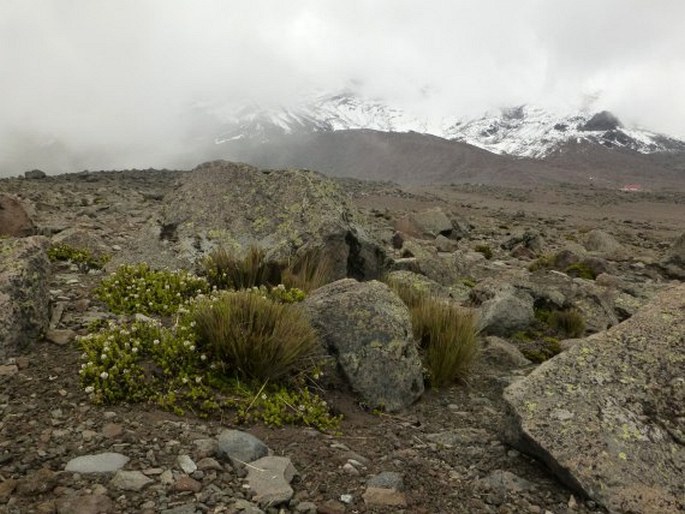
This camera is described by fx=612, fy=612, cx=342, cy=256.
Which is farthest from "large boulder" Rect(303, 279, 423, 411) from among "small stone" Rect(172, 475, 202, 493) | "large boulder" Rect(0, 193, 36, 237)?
"large boulder" Rect(0, 193, 36, 237)

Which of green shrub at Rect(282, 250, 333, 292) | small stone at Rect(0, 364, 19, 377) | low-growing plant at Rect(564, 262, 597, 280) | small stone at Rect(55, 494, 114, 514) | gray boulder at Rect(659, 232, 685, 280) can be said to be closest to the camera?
small stone at Rect(55, 494, 114, 514)

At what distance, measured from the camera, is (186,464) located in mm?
3814

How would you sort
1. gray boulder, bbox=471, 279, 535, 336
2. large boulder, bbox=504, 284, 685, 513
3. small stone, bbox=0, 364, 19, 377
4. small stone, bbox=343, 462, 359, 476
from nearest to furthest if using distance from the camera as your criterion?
large boulder, bbox=504, 284, 685, 513
small stone, bbox=343, 462, 359, 476
small stone, bbox=0, 364, 19, 377
gray boulder, bbox=471, 279, 535, 336

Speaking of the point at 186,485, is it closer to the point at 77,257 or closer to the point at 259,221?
the point at 259,221

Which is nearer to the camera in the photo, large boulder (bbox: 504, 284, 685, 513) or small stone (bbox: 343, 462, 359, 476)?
large boulder (bbox: 504, 284, 685, 513)

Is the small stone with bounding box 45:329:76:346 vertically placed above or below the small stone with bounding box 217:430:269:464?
above

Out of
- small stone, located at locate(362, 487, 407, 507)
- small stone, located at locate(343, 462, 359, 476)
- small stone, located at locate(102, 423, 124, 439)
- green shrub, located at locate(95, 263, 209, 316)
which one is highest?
green shrub, located at locate(95, 263, 209, 316)

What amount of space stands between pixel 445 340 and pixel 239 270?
114 inches

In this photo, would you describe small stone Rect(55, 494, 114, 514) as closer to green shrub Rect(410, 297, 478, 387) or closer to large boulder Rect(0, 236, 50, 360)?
large boulder Rect(0, 236, 50, 360)

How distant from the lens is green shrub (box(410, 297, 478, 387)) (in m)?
6.15

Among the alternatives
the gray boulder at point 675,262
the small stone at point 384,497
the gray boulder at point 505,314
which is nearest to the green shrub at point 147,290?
the small stone at point 384,497

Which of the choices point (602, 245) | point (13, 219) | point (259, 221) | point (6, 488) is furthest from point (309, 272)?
point (602, 245)

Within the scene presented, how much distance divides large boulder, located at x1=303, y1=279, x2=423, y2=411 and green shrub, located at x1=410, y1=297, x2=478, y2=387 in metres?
0.53

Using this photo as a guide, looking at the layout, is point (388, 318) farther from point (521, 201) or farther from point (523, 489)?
point (521, 201)
